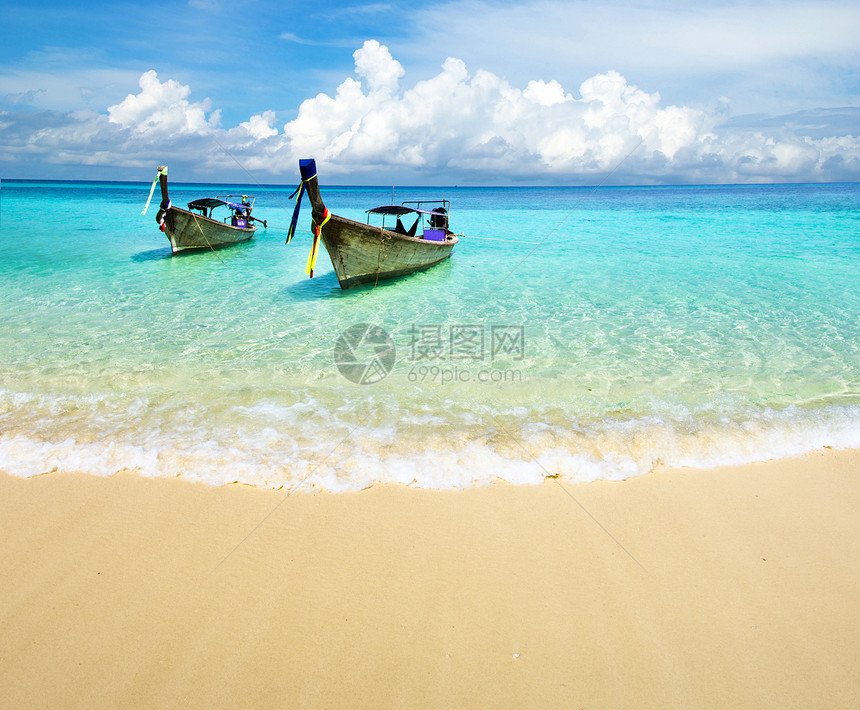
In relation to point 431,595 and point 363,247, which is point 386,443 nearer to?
point 431,595

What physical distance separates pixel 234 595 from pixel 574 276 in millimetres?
14435

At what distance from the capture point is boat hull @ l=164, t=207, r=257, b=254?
60.7 feet

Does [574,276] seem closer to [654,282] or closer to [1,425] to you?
[654,282]

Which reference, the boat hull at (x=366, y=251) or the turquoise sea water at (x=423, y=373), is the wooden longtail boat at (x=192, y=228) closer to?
the turquoise sea water at (x=423, y=373)

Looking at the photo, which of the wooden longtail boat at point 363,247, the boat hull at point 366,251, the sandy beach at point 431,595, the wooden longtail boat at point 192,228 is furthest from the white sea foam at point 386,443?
the wooden longtail boat at point 192,228

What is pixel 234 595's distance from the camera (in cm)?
342

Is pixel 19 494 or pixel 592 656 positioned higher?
pixel 19 494

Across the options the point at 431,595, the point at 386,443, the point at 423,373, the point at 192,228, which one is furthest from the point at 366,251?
the point at 431,595

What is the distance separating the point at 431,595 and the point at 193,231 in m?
19.7

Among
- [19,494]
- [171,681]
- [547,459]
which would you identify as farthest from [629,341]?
[19,494]

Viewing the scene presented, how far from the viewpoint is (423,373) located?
7750mm

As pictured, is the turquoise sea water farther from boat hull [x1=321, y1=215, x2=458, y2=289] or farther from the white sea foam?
boat hull [x1=321, y1=215, x2=458, y2=289]

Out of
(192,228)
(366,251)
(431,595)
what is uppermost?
(192,228)

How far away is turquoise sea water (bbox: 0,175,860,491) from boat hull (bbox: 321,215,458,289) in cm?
48
